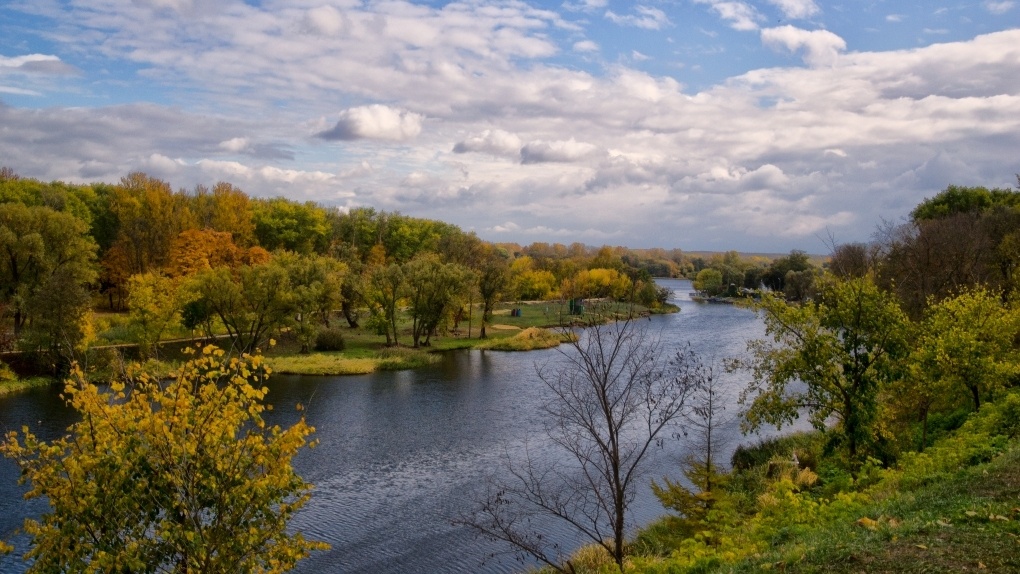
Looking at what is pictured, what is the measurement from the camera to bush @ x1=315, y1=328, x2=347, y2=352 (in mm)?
54031

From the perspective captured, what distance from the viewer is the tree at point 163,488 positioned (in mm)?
9352

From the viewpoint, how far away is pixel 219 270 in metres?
49.7

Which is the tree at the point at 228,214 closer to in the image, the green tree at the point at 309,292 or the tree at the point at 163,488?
the green tree at the point at 309,292

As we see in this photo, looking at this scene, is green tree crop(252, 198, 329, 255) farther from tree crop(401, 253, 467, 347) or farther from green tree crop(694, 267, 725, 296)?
green tree crop(694, 267, 725, 296)

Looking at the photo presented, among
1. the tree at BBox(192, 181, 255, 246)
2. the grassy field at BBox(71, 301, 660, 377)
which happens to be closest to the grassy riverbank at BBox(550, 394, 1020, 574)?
the grassy field at BBox(71, 301, 660, 377)

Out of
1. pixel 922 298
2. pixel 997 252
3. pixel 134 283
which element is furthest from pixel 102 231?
pixel 997 252

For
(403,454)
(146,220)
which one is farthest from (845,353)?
(146,220)

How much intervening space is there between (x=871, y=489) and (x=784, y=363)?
502cm

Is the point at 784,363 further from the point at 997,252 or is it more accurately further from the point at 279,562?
the point at 997,252

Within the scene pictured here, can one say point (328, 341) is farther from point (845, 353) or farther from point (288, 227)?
point (845, 353)

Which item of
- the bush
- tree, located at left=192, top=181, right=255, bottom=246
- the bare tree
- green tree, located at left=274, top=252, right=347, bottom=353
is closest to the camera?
the bare tree

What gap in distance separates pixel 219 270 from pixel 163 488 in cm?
4288

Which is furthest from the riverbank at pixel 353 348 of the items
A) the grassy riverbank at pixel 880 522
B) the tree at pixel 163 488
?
the tree at pixel 163 488

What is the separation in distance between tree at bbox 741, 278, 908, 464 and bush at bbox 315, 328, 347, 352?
4025cm
